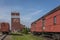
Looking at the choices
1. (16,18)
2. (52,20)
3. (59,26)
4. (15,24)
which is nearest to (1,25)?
(52,20)

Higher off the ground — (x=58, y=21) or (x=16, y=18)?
(x=16, y=18)

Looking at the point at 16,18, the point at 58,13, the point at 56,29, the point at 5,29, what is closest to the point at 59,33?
the point at 56,29

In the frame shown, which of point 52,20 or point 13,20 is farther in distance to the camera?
point 13,20

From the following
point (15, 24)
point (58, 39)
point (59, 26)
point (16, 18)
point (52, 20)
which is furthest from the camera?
point (16, 18)

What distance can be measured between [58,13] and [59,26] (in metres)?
1.39

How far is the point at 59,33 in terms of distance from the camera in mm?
17875

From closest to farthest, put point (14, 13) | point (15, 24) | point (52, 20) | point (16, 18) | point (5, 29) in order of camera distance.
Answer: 1. point (52, 20)
2. point (5, 29)
3. point (15, 24)
4. point (16, 18)
5. point (14, 13)

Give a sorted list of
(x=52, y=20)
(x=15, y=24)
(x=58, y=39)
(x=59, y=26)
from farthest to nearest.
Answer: (x=15, y=24)
(x=52, y=20)
(x=58, y=39)
(x=59, y=26)

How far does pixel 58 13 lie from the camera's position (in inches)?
699

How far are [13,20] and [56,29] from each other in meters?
116

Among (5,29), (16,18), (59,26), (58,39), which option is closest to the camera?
(59,26)

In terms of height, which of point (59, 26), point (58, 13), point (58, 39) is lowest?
point (58, 39)

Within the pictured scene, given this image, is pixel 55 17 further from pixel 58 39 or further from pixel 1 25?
pixel 1 25

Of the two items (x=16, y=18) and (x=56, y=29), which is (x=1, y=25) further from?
(x=16, y=18)
